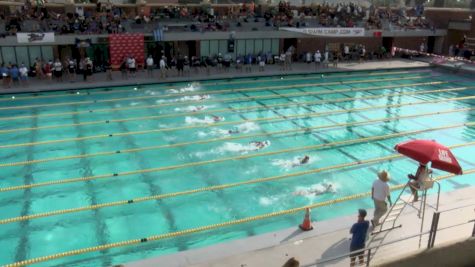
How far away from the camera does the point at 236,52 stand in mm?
28766

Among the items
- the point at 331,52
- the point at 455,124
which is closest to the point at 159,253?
the point at 455,124

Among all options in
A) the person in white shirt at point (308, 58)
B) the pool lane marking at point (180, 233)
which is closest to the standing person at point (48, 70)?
the person in white shirt at point (308, 58)

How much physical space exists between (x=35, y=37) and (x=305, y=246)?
19.7 meters

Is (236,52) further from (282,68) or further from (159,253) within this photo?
(159,253)

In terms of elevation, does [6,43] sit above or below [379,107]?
above

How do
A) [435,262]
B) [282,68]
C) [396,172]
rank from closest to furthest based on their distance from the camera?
[435,262], [396,172], [282,68]

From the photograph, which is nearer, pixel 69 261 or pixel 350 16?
pixel 69 261

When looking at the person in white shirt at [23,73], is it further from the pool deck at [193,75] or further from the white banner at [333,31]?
the white banner at [333,31]

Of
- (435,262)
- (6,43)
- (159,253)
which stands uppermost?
(6,43)

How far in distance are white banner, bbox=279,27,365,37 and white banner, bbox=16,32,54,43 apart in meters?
13.9

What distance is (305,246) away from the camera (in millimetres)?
8141

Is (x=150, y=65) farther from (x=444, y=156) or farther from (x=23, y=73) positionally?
(x=444, y=156)

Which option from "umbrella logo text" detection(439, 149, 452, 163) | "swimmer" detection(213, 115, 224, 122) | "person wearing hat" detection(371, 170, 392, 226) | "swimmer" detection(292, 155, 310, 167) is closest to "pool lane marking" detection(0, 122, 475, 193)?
"swimmer" detection(292, 155, 310, 167)

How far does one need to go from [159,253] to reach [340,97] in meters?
Result: 14.6
